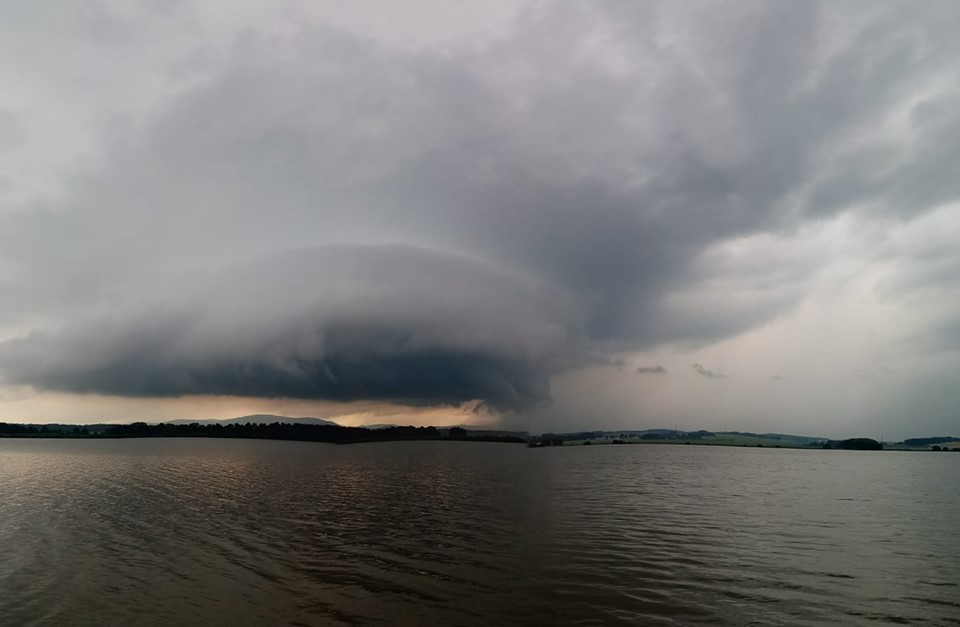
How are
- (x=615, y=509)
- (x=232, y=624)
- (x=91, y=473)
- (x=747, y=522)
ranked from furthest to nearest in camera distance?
(x=91, y=473) → (x=615, y=509) → (x=747, y=522) → (x=232, y=624)

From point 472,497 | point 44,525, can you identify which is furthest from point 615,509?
point 44,525

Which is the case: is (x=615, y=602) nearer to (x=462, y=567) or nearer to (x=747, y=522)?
(x=462, y=567)

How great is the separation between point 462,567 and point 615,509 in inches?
1120

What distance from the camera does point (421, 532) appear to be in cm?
4297

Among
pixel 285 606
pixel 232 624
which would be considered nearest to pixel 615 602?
pixel 285 606

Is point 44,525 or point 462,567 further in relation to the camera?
point 44,525

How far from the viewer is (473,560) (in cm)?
3388

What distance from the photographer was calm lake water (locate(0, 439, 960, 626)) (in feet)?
80.9

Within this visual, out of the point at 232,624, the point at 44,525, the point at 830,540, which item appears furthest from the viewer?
the point at 44,525

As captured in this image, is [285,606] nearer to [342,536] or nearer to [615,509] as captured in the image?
[342,536]

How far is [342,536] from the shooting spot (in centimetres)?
4159

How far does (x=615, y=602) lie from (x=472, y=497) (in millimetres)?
43379

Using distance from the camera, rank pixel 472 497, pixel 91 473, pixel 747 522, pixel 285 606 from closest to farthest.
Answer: pixel 285 606 < pixel 747 522 < pixel 472 497 < pixel 91 473

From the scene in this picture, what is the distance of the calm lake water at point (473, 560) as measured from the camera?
80.9ft
